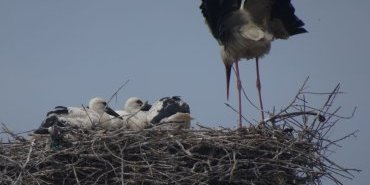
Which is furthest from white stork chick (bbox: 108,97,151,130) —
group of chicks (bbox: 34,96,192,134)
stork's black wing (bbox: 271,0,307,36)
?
stork's black wing (bbox: 271,0,307,36)

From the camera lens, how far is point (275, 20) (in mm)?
6727

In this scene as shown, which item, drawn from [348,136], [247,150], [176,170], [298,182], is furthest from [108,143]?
[348,136]

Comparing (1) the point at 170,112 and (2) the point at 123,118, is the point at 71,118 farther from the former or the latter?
(1) the point at 170,112

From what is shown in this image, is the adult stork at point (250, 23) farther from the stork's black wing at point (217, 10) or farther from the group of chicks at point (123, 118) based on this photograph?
the group of chicks at point (123, 118)

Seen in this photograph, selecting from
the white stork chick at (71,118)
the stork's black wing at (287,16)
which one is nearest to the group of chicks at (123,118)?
the white stork chick at (71,118)

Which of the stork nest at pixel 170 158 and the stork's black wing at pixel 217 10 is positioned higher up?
the stork's black wing at pixel 217 10

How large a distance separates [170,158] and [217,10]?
6.30 ft

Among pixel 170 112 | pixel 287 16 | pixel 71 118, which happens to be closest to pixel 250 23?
pixel 287 16

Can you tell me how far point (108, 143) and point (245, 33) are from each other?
1880 millimetres

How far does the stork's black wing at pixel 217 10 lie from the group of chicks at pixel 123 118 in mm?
815

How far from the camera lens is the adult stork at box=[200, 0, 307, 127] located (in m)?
6.64

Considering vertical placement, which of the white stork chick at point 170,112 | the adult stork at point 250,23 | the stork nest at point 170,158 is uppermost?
the adult stork at point 250,23

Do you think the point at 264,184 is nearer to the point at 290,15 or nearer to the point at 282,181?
the point at 282,181

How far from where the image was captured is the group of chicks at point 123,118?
19.6 feet
